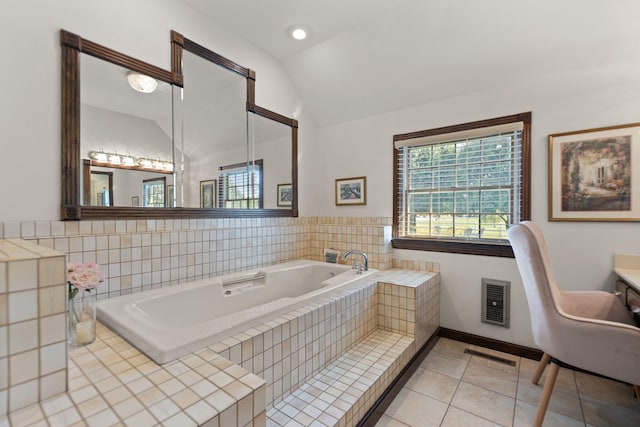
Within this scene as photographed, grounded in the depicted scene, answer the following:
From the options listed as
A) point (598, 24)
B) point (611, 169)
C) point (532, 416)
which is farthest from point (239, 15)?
point (532, 416)

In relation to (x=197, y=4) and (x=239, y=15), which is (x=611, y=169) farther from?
(x=197, y=4)

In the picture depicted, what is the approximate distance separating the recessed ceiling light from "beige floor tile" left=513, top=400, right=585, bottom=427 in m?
3.21

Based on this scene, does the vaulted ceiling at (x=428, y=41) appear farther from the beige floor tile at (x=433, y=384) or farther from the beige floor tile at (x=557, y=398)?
the beige floor tile at (x=433, y=384)

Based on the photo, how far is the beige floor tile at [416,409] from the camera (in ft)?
5.31

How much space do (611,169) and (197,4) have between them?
10.7 ft

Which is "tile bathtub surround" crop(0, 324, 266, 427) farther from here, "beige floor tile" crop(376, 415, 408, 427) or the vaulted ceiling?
the vaulted ceiling

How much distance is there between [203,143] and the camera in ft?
7.61

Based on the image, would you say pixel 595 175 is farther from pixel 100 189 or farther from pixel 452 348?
pixel 100 189

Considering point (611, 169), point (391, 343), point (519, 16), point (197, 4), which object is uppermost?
point (197, 4)

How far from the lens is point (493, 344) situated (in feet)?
7.89

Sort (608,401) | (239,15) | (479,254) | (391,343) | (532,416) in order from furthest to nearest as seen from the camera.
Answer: (479,254)
(239,15)
(391,343)
(608,401)
(532,416)

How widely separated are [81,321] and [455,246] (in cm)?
268

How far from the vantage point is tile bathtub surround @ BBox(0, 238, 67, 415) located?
78cm

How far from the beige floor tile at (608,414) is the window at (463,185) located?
1.05m
